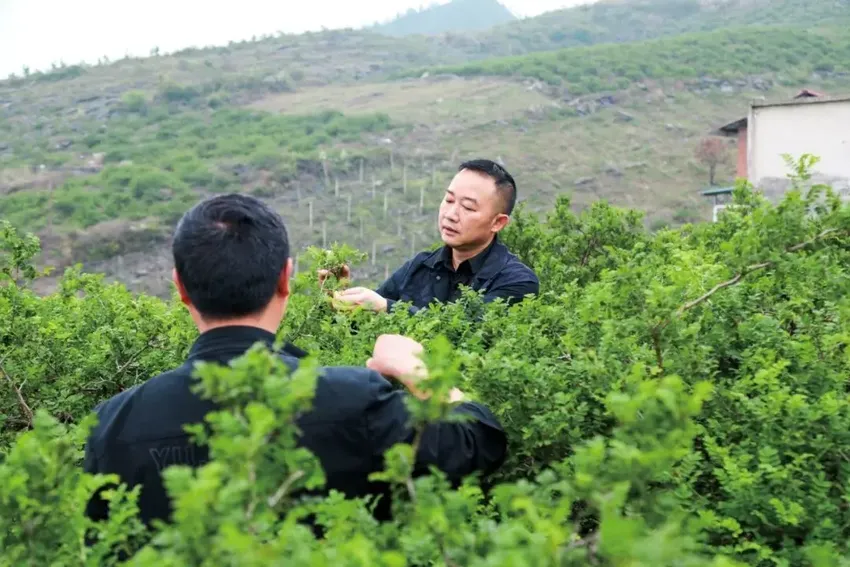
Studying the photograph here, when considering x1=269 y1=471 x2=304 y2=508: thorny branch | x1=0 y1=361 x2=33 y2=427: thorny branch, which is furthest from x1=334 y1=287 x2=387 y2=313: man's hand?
x1=269 y1=471 x2=304 y2=508: thorny branch

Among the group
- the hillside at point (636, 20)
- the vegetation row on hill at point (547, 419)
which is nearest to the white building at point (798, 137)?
the vegetation row on hill at point (547, 419)

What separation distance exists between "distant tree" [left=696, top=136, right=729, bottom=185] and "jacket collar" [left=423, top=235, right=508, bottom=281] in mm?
48264

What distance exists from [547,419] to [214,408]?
2.75ft

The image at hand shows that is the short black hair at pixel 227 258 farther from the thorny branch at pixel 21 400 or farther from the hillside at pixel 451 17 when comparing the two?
the hillside at pixel 451 17

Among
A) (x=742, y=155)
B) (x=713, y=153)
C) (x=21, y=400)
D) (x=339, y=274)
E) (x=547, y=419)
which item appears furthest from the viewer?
(x=713, y=153)

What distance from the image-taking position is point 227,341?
2080 mm

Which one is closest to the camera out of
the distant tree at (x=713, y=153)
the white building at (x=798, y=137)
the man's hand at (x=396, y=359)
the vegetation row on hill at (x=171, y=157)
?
the man's hand at (x=396, y=359)

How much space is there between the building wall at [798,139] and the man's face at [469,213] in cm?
2113

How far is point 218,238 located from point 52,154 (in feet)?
205

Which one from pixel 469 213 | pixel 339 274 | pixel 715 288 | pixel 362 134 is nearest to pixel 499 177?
pixel 469 213

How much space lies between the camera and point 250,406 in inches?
55.8

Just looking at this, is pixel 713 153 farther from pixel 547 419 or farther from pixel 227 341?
pixel 227 341

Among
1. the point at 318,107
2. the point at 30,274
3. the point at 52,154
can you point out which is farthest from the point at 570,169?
the point at 30,274

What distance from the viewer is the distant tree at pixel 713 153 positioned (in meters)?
50.2
